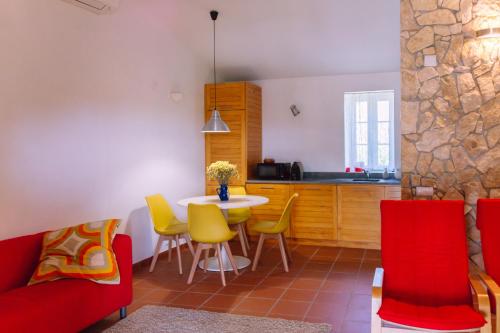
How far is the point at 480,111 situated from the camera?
3.22 meters

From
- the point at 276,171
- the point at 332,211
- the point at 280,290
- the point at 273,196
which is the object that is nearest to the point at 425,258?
the point at 280,290


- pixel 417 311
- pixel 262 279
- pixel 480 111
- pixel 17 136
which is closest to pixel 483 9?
pixel 480 111

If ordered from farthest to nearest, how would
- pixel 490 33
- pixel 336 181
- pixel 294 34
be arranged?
pixel 336 181 < pixel 294 34 < pixel 490 33

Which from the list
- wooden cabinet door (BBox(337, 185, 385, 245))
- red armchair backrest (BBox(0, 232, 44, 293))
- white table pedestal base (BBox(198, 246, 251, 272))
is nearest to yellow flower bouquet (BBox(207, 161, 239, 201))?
white table pedestal base (BBox(198, 246, 251, 272))

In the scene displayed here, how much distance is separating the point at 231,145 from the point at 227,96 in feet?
2.28

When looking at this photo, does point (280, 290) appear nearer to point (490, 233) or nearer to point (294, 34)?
point (490, 233)

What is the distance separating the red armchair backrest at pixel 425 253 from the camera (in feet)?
9.20

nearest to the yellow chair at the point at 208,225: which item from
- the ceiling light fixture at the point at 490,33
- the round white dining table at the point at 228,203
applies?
the round white dining table at the point at 228,203

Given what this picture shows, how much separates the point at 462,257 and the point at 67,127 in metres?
3.27

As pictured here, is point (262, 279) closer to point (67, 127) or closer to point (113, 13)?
point (67, 127)

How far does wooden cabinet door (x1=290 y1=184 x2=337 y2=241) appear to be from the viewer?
18.9ft

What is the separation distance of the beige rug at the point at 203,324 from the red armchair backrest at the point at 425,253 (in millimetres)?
688

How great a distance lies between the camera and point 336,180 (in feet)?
19.8

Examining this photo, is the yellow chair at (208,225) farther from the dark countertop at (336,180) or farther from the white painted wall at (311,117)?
the white painted wall at (311,117)
